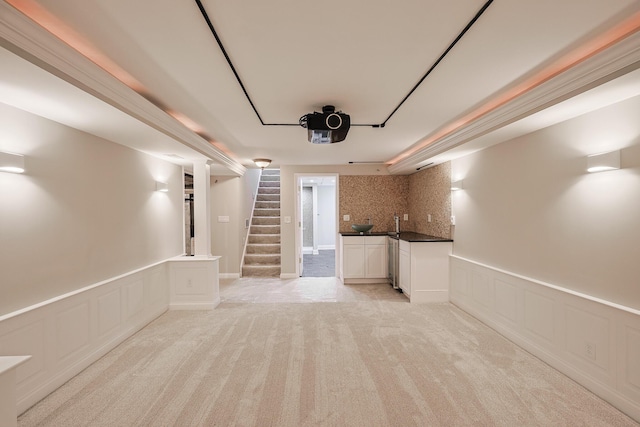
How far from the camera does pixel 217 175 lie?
20.5 feet

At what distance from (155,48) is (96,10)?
0.36 metres

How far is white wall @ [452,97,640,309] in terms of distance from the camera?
2076 mm

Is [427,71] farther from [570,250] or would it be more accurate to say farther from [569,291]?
[569,291]

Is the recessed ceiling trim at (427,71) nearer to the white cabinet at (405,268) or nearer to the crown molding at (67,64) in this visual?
the crown molding at (67,64)

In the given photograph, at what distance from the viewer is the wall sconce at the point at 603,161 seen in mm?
2102

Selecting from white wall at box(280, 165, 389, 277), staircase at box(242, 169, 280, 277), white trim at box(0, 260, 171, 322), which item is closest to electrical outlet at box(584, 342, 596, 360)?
white trim at box(0, 260, 171, 322)

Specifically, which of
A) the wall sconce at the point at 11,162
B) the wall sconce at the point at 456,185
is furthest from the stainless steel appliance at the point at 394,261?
the wall sconce at the point at 11,162

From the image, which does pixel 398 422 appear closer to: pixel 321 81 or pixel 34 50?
pixel 321 81

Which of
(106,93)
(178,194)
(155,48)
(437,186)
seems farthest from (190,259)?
(437,186)

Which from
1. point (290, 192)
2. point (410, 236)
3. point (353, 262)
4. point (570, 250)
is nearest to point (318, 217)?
point (290, 192)

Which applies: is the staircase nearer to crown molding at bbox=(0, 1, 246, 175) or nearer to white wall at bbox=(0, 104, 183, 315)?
white wall at bbox=(0, 104, 183, 315)

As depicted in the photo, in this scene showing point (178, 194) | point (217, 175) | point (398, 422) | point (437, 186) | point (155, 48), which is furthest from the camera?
point (217, 175)

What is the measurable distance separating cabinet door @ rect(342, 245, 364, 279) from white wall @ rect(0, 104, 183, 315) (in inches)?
134

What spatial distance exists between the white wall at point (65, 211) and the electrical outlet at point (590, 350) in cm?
431
